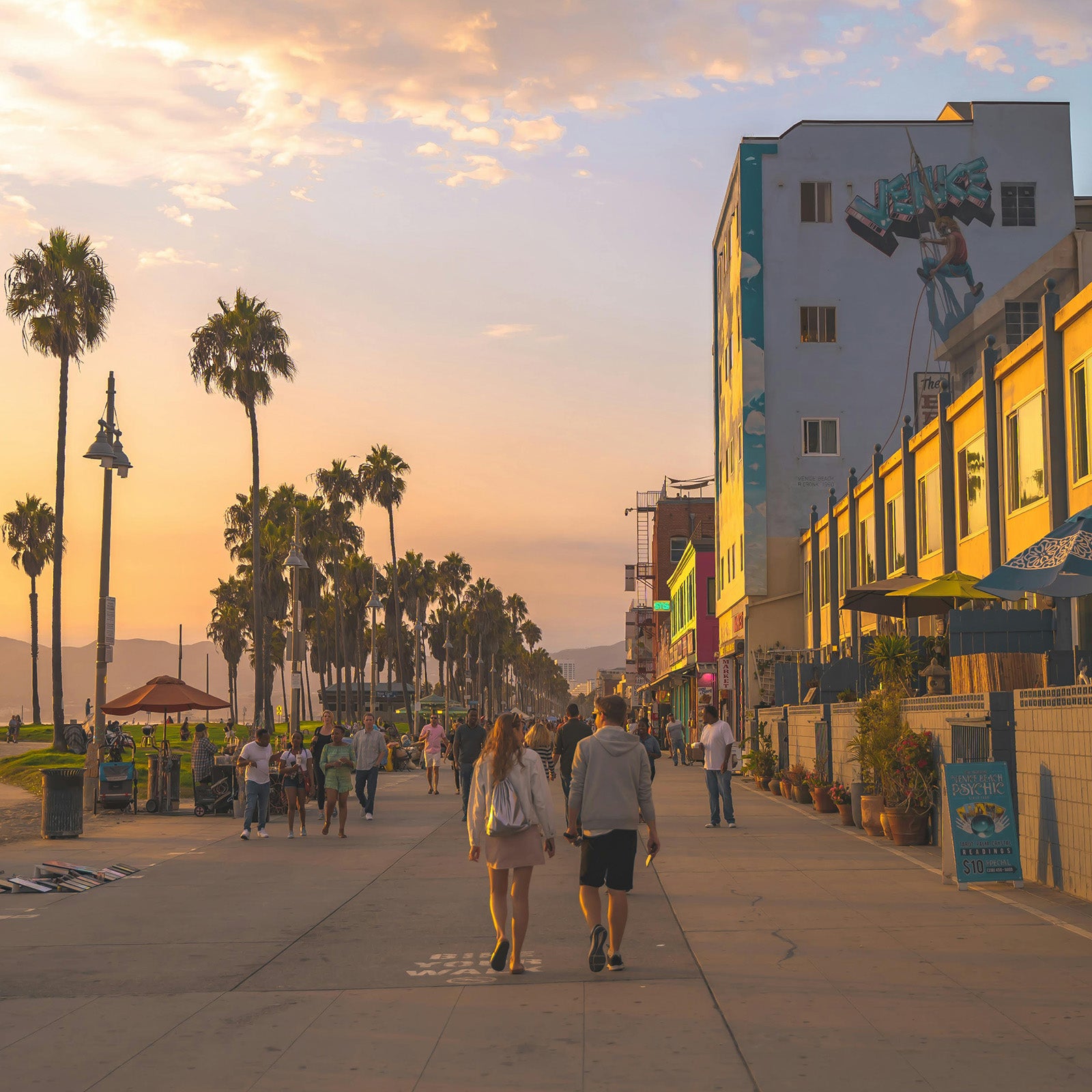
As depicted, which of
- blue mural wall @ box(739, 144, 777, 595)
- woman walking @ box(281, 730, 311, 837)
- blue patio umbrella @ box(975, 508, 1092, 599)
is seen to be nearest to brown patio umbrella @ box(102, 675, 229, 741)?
woman walking @ box(281, 730, 311, 837)

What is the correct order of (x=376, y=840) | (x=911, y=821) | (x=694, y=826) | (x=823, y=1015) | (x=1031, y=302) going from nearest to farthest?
(x=823, y=1015) → (x=911, y=821) → (x=376, y=840) → (x=694, y=826) → (x=1031, y=302)

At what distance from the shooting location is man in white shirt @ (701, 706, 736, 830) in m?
19.5

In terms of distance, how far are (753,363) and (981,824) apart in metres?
33.0

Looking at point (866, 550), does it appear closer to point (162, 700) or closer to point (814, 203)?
point (814, 203)

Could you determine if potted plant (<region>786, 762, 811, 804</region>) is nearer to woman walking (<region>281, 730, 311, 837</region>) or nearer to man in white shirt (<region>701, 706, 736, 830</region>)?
man in white shirt (<region>701, 706, 736, 830</region>)

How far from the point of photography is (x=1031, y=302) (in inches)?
1104

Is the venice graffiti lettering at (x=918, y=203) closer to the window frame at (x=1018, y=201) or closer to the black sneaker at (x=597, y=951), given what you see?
the window frame at (x=1018, y=201)

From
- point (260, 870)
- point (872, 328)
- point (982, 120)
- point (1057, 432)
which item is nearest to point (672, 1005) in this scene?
point (260, 870)

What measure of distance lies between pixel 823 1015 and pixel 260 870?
9.24 meters

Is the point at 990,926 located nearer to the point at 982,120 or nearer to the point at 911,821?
the point at 911,821

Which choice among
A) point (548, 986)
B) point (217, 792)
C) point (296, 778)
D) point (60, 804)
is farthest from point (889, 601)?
point (548, 986)

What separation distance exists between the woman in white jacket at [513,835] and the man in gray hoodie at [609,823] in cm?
25

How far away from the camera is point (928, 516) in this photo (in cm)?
2797

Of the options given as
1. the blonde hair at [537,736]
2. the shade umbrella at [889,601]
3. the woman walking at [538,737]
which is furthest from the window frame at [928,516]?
the blonde hair at [537,736]
